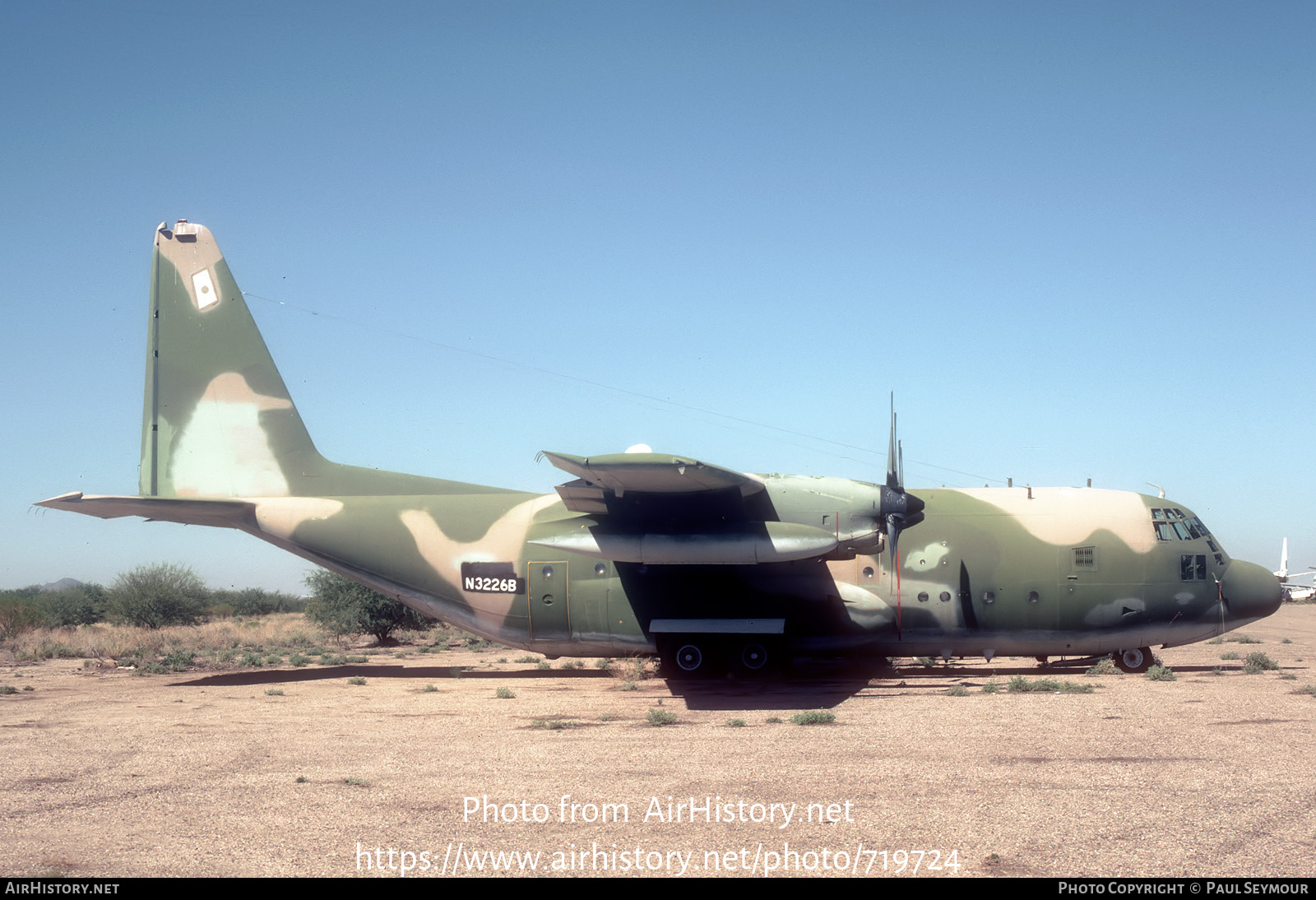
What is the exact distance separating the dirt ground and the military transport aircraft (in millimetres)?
1249

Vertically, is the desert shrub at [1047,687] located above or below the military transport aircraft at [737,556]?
below

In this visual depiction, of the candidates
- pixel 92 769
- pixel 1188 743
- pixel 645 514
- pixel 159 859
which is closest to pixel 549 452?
pixel 645 514

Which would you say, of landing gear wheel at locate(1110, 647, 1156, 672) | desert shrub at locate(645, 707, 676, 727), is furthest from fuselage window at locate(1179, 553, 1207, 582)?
desert shrub at locate(645, 707, 676, 727)

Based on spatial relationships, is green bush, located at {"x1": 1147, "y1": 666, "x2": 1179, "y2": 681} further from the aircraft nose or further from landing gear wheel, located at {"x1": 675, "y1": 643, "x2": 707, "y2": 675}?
landing gear wheel, located at {"x1": 675, "y1": 643, "x2": 707, "y2": 675}

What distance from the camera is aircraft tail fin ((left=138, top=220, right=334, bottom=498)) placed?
19531 mm

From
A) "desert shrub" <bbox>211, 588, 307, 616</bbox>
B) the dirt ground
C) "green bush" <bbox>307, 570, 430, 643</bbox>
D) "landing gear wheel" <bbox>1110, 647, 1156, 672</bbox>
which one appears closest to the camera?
the dirt ground

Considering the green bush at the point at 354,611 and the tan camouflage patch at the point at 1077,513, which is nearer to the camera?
the tan camouflage patch at the point at 1077,513

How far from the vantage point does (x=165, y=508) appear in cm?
1798

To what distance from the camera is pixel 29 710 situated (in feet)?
49.7

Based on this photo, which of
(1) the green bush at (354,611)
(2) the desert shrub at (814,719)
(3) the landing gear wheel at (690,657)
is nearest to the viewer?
(2) the desert shrub at (814,719)

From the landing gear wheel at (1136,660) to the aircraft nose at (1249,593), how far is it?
166 cm

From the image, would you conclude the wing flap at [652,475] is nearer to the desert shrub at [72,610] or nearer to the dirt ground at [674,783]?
the dirt ground at [674,783]

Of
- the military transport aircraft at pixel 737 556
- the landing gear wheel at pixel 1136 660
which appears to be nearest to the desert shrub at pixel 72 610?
the military transport aircraft at pixel 737 556

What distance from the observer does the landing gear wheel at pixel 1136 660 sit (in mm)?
18172
